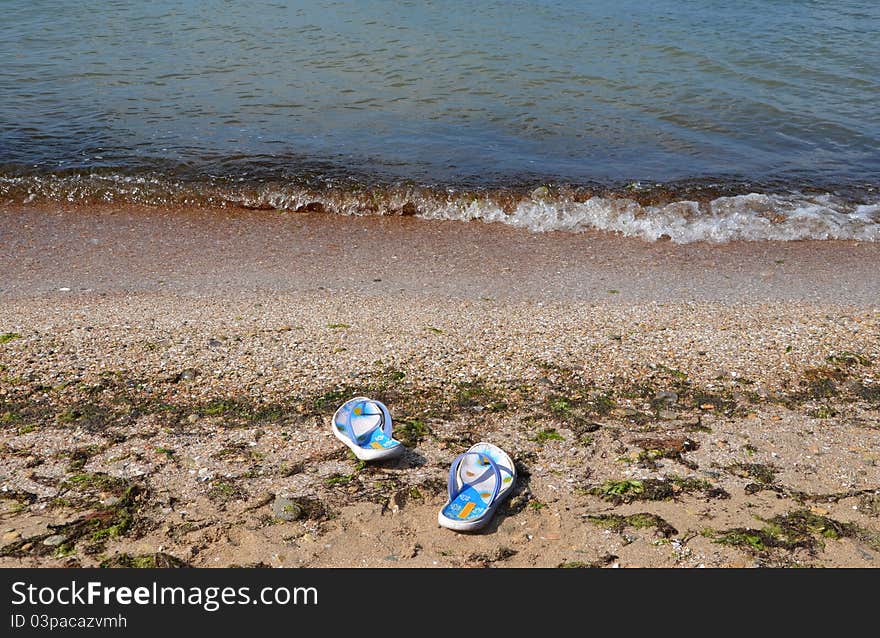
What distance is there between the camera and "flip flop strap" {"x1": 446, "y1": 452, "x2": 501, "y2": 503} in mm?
3277

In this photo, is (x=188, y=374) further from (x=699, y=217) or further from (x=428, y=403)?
(x=699, y=217)

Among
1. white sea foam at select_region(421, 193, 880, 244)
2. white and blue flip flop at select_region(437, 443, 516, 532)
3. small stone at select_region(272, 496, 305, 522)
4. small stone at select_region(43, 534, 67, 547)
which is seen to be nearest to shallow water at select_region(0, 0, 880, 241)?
white sea foam at select_region(421, 193, 880, 244)

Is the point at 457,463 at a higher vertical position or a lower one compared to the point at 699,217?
higher

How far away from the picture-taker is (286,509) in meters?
3.19

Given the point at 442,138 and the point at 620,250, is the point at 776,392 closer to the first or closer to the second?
the point at 620,250

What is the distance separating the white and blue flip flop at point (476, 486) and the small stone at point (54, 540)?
149cm

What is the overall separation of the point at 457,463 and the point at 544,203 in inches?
205

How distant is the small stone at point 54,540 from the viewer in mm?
2914

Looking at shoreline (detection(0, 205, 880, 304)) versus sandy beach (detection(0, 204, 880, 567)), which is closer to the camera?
sandy beach (detection(0, 204, 880, 567))

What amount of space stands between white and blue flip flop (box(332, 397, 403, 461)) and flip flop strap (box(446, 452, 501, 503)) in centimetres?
29

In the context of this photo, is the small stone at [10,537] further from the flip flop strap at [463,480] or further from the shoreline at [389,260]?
the shoreline at [389,260]

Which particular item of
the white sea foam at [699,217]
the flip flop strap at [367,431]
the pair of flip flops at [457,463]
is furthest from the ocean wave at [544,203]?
the pair of flip flops at [457,463]

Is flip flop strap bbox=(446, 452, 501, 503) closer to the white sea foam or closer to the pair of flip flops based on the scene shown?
the pair of flip flops

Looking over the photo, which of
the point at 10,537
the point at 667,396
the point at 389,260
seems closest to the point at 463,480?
the point at 667,396
